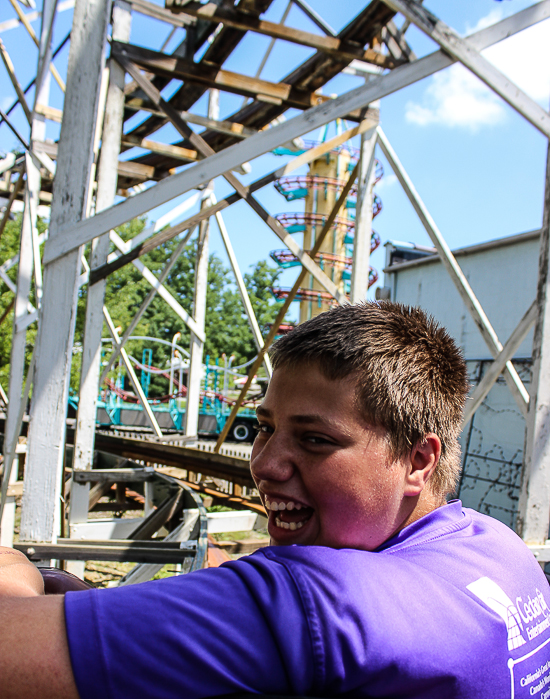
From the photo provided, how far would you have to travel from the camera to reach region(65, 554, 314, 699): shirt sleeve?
758 millimetres

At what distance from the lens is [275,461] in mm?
1127

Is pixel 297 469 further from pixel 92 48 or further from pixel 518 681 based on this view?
pixel 92 48

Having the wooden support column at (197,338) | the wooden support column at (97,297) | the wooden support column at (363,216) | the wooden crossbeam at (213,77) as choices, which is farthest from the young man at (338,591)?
the wooden support column at (197,338)

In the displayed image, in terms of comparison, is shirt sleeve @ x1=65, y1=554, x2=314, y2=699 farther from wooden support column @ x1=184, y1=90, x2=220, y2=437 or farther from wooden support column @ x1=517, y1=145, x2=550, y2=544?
wooden support column @ x1=184, y1=90, x2=220, y2=437

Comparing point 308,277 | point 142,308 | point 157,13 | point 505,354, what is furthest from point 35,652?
point 308,277

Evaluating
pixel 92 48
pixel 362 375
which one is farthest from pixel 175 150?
pixel 362 375

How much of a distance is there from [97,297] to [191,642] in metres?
4.45

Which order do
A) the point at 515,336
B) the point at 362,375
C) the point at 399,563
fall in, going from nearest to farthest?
the point at 399,563, the point at 362,375, the point at 515,336

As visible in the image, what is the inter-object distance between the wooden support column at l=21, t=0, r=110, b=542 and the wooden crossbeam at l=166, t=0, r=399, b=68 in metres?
1.18

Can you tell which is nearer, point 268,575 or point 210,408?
point 268,575

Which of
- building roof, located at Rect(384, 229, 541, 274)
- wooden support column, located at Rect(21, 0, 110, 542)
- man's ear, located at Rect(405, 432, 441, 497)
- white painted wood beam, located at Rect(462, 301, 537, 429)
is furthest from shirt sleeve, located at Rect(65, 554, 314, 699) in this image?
building roof, located at Rect(384, 229, 541, 274)

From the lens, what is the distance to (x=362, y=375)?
3.67 feet

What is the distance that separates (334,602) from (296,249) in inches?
182

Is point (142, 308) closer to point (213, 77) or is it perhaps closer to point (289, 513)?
point (213, 77)
